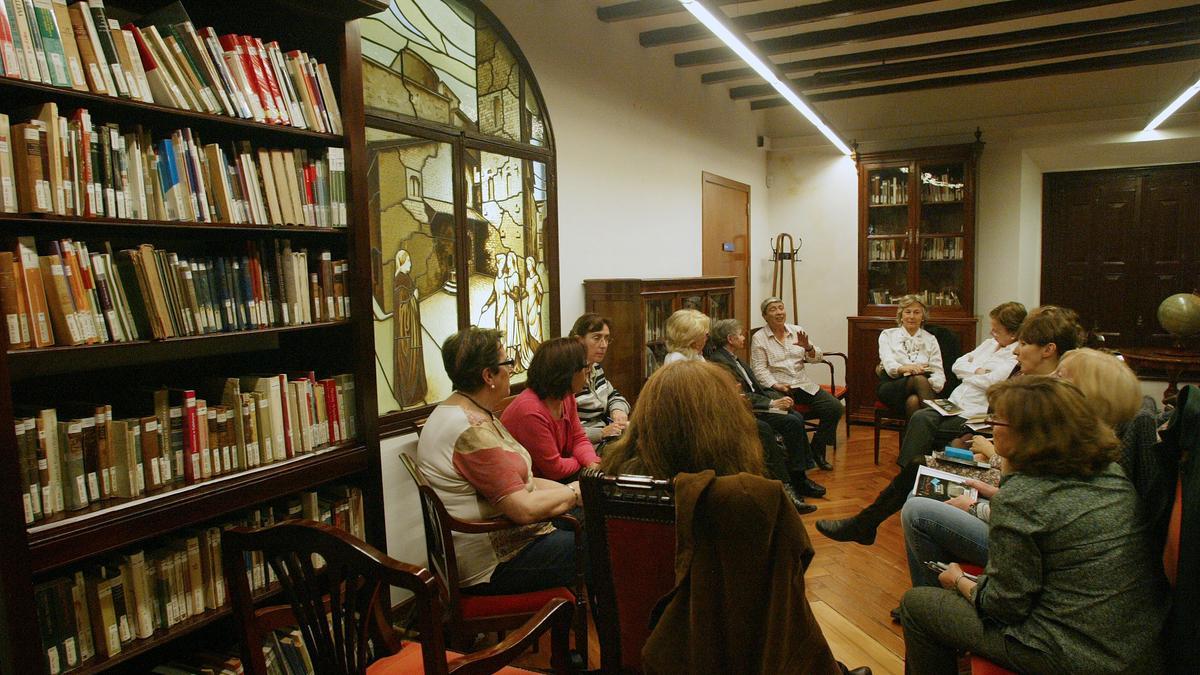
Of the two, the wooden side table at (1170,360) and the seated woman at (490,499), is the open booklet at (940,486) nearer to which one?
the seated woman at (490,499)

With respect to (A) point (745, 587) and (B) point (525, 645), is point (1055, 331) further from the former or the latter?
(B) point (525, 645)

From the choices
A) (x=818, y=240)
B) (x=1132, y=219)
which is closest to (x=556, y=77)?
(x=818, y=240)

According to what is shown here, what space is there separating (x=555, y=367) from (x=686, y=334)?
180cm

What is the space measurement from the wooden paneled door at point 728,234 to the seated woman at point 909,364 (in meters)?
1.36

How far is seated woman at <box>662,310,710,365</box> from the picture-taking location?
451 centimetres

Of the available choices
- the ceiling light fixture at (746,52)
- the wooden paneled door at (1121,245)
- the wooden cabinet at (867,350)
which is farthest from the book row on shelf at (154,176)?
the wooden paneled door at (1121,245)

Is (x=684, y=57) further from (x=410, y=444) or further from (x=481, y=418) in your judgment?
(x=481, y=418)

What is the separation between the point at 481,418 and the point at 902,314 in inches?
167

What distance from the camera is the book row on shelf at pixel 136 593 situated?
1.78 m

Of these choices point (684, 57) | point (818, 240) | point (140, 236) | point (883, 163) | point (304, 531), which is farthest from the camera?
point (818, 240)

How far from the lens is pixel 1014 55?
5887 millimetres

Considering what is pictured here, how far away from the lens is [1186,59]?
6.08m

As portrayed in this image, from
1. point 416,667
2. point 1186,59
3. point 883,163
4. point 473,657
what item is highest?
point 1186,59

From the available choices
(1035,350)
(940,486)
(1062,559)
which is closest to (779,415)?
(1035,350)
